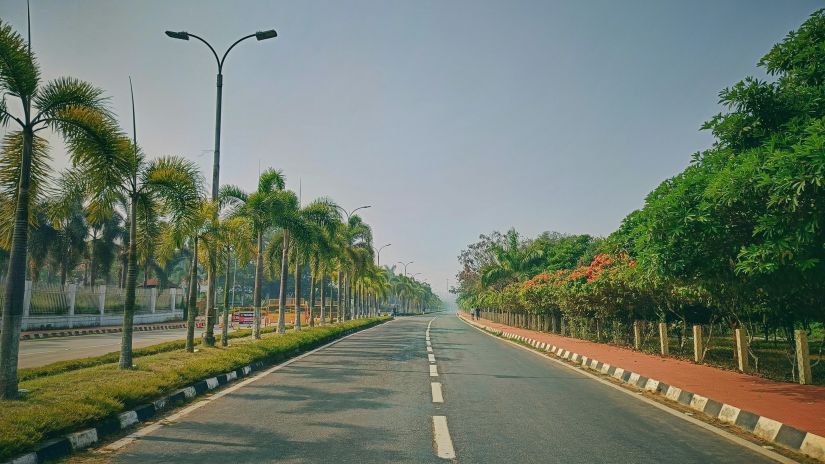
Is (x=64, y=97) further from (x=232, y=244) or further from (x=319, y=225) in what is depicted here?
(x=319, y=225)

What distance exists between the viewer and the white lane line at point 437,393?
8.53 metres

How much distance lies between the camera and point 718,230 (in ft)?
28.0

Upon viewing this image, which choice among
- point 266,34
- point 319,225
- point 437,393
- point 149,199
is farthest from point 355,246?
point 437,393

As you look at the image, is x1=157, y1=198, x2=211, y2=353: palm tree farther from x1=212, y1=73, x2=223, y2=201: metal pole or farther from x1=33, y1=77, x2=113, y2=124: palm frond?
x1=33, y1=77, x2=113, y2=124: palm frond

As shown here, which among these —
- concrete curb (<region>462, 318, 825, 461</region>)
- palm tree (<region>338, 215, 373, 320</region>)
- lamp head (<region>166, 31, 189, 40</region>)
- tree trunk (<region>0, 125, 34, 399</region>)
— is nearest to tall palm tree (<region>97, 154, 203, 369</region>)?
tree trunk (<region>0, 125, 34, 399</region>)

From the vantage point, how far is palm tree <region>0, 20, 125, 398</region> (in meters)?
7.28

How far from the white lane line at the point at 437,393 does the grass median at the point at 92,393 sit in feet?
13.7

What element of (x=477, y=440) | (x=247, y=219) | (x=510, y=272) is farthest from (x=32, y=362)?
(x=510, y=272)

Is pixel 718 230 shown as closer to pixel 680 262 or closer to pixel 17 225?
pixel 680 262

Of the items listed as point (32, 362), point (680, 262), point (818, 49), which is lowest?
point (32, 362)

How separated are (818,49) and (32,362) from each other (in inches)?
757

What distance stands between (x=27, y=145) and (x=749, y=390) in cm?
1211

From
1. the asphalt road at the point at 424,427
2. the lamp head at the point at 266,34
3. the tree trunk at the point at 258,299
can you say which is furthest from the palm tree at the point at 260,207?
the asphalt road at the point at 424,427

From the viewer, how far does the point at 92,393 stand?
741 centimetres
